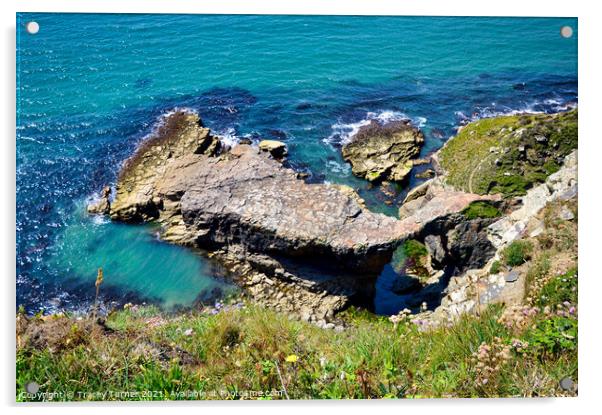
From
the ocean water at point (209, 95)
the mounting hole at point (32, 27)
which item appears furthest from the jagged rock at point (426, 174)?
the mounting hole at point (32, 27)

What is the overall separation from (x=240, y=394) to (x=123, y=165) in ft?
13.8

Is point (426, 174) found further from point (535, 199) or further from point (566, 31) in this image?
point (566, 31)

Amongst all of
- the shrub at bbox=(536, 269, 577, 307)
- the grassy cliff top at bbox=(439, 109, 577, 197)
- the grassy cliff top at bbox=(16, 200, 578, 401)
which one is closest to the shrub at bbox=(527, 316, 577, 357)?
the grassy cliff top at bbox=(16, 200, 578, 401)

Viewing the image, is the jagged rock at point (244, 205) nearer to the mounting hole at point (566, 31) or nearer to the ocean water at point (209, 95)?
the ocean water at point (209, 95)

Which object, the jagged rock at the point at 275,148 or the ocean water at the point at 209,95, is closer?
the ocean water at the point at 209,95

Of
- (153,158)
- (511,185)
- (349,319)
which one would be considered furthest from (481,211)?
(153,158)

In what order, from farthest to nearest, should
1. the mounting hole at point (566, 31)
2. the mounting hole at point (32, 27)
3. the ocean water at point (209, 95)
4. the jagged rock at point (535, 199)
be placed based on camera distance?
the jagged rock at point (535, 199)
the mounting hole at point (566, 31)
the ocean water at point (209, 95)
the mounting hole at point (32, 27)

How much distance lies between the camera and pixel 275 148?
31.1 ft

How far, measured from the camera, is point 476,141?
376 inches

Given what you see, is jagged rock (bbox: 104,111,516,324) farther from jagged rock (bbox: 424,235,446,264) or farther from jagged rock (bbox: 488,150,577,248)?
jagged rock (bbox: 488,150,577,248)

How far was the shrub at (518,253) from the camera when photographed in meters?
8.74

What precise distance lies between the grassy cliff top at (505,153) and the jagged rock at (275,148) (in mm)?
2689

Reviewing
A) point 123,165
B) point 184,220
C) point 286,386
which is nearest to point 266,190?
point 184,220
